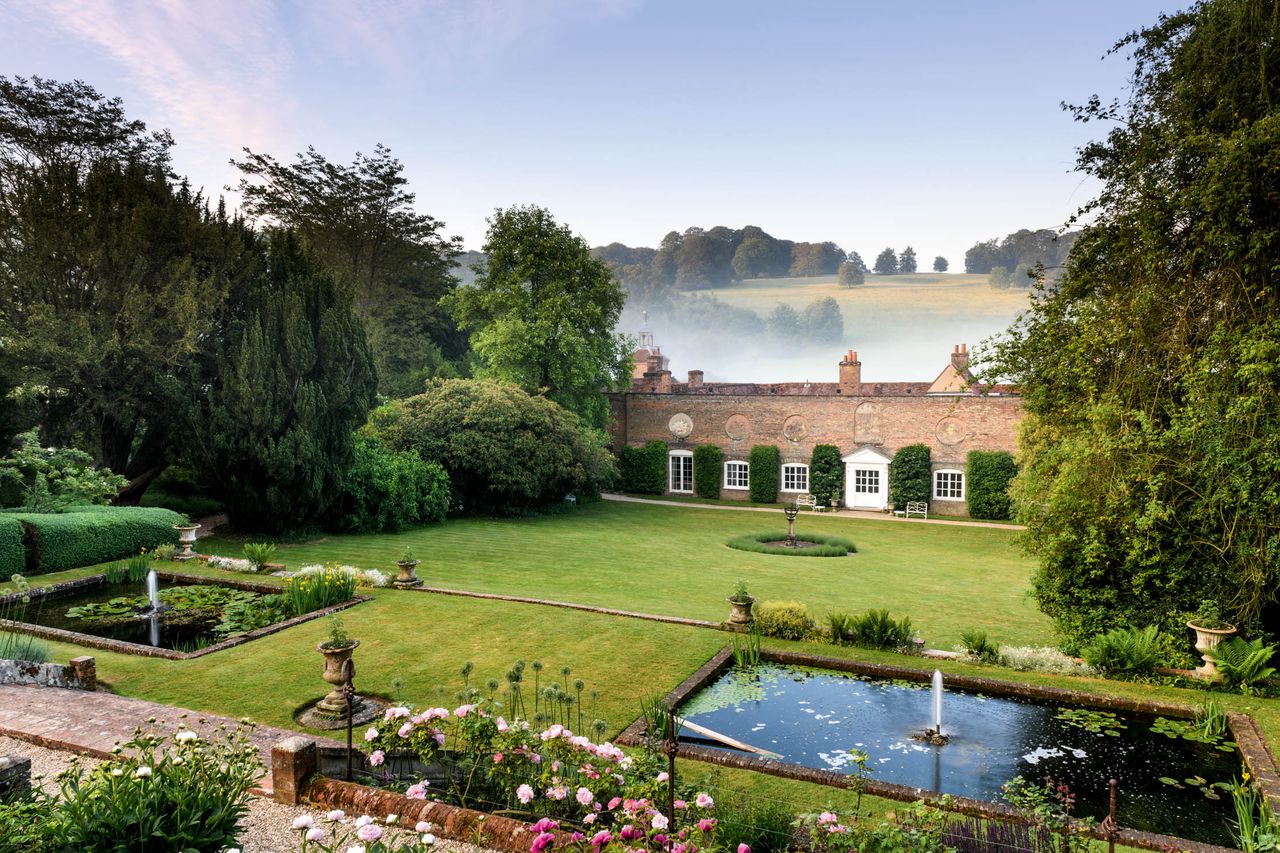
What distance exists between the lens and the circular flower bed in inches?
755

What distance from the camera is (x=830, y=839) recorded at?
397 cm

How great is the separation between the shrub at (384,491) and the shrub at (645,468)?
40.2ft

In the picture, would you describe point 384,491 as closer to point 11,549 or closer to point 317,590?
point 11,549

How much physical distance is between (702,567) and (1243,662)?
33.9ft

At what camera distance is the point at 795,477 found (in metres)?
30.2

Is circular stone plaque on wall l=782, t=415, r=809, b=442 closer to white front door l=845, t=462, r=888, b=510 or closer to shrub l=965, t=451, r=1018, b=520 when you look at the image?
white front door l=845, t=462, r=888, b=510

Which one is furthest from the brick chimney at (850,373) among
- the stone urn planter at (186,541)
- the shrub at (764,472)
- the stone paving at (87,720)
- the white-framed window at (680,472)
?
the stone paving at (87,720)

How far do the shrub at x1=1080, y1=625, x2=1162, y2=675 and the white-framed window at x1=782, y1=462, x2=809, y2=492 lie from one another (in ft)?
70.4

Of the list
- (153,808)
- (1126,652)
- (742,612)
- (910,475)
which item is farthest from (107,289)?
(910,475)

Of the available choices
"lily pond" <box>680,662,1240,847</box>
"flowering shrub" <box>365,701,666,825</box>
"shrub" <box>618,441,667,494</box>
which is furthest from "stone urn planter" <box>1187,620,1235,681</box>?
"shrub" <box>618,441,667,494</box>

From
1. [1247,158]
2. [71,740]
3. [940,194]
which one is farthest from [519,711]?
[940,194]

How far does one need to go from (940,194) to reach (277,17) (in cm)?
4785

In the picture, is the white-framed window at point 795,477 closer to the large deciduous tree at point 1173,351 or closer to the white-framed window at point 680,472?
the white-framed window at point 680,472

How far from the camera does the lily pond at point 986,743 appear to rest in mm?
5609
